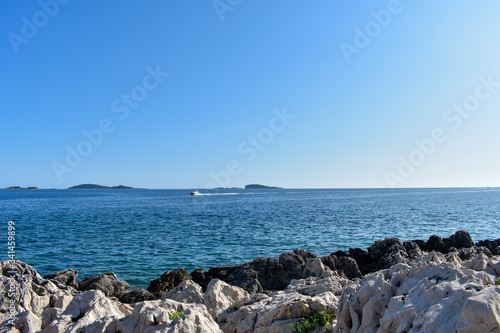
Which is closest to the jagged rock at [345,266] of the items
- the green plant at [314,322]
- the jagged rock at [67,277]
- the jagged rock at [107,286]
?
the green plant at [314,322]

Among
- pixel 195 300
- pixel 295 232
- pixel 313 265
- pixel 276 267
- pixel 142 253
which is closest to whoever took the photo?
pixel 195 300

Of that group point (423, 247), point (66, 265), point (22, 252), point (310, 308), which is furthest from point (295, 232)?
point (310, 308)

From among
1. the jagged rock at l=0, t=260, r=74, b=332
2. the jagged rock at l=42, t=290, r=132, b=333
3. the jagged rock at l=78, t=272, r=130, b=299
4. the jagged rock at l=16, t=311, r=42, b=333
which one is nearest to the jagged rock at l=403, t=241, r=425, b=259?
the jagged rock at l=78, t=272, r=130, b=299

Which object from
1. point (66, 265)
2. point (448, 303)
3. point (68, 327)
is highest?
point (448, 303)

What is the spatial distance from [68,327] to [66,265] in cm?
1853

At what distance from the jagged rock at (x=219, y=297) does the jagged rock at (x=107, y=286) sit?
7266 millimetres

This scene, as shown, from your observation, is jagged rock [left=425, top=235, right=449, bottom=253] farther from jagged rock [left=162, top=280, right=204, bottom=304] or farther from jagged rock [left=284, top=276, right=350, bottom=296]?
jagged rock [left=162, top=280, right=204, bottom=304]

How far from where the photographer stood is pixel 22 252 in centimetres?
2938

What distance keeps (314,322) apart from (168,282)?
36.2ft

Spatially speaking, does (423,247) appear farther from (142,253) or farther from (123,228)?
(123,228)

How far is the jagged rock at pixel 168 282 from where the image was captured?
1798 centimetres

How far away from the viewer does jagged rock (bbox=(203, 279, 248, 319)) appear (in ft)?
39.7

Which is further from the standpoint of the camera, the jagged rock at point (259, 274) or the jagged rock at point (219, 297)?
the jagged rock at point (259, 274)

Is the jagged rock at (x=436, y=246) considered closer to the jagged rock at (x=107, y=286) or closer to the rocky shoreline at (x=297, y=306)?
the rocky shoreline at (x=297, y=306)
